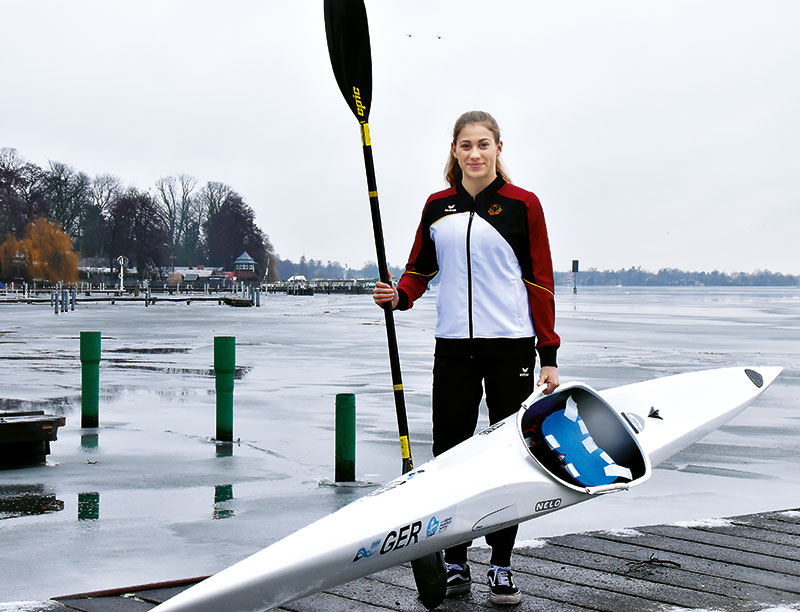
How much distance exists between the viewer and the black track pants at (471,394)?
4.24 metres

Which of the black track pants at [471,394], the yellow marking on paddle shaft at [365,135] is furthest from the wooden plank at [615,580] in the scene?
the yellow marking on paddle shaft at [365,135]

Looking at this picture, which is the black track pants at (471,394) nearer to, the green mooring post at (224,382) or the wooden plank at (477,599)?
the wooden plank at (477,599)

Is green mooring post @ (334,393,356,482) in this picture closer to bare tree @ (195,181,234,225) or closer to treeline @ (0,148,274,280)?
treeline @ (0,148,274,280)

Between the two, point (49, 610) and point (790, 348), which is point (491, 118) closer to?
point (49, 610)

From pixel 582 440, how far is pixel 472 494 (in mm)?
764

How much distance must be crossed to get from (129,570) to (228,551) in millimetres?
586

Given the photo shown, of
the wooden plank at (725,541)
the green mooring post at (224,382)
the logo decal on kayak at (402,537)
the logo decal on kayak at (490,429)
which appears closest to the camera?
the logo decal on kayak at (402,537)

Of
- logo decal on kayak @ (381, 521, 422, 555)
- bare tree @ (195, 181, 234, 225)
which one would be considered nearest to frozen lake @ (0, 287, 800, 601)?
logo decal on kayak @ (381, 521, 422, 555)

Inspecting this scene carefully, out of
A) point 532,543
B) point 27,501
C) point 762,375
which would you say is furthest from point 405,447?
point 27,501

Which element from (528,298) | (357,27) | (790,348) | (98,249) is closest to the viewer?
(528,298)

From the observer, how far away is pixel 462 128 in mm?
4352

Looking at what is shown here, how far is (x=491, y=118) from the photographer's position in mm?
4371

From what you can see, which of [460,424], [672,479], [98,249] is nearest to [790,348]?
[672,479]

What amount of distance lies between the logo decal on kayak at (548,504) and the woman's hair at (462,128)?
142 cm
